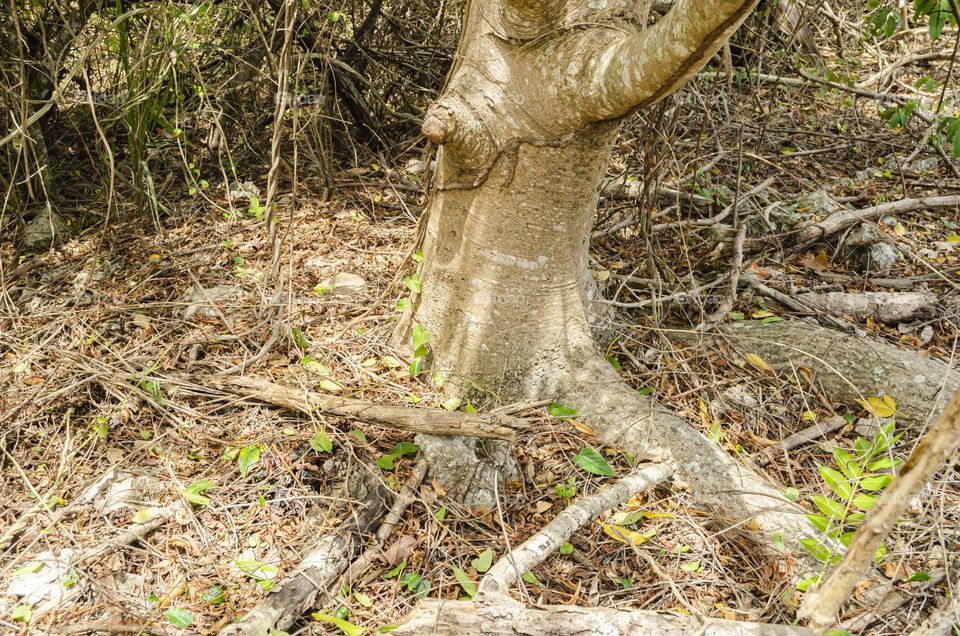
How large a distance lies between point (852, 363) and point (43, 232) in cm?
409

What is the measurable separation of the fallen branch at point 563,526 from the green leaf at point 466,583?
98 mm

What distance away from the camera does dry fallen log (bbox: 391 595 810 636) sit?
1.73m

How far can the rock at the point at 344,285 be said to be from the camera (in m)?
3.29

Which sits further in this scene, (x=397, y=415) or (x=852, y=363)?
(x=852, y=363)

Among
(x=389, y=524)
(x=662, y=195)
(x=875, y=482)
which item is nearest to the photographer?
(x=875, y=482)

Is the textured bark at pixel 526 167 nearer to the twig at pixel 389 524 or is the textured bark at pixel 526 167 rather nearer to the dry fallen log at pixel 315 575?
the twig at pixel 389 524

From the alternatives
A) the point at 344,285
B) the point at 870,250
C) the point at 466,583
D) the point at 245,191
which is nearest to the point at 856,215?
the point at 870,250

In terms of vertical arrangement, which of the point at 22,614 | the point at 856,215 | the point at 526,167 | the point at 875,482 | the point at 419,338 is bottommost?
the point at 22,614

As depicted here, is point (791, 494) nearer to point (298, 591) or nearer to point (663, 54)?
point (663, 54)

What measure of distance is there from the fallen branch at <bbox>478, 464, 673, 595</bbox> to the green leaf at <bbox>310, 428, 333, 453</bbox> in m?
0.72

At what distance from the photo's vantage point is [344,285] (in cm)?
333

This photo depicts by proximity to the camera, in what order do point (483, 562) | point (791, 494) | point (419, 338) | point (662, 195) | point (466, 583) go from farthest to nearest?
point (662, 195) → point (419, 338) → point (791, 494) → point (483, 562) → point (466, 583)

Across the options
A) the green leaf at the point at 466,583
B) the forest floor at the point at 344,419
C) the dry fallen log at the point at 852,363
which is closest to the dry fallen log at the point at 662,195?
the forest floor at the point at 344,419

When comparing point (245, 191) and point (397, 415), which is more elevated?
point (245, 191)
